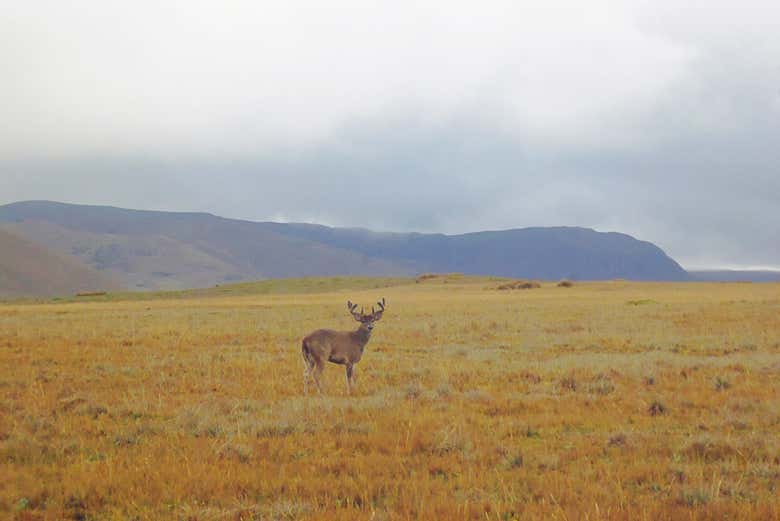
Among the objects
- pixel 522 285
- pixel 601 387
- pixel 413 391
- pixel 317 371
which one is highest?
pixel 522 285

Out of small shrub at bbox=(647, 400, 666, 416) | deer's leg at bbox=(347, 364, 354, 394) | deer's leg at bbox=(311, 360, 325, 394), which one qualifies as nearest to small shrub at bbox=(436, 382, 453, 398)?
deer's leg at bbox=(347, 364, 354, 394)

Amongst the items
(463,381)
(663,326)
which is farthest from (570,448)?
(663,326)

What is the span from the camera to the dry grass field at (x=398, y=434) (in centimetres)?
703

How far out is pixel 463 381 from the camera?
15.4 metres

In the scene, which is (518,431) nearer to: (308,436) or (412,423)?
(412,423)

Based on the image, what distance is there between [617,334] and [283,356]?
42.7ft

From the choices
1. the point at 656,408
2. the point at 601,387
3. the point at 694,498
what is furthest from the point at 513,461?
the point at 601,387

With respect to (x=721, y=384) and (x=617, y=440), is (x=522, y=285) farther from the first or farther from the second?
(x=617, y=440)

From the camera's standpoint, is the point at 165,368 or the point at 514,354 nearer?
the point at 165,368

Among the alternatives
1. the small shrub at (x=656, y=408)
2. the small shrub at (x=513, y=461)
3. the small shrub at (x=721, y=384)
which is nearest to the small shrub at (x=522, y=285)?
the small shrub at (x=721, y=384)

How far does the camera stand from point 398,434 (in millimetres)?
9836

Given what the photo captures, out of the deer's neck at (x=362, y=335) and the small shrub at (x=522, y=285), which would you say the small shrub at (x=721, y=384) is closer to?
the deer's neck at (x=362, y=335)

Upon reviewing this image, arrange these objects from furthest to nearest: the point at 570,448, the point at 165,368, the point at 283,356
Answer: the point at 283,356, the point at 165,368, the point at 570,448

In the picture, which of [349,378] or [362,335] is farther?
[362,335]
